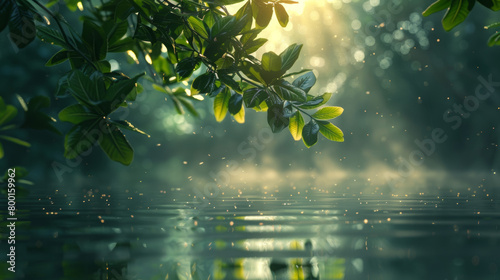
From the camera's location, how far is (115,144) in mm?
1827

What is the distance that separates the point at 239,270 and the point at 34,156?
16847 millimetres

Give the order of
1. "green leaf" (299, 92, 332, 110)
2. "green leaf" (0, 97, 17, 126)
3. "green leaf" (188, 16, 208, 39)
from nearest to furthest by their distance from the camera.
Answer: "green leaf" (0, 97, 17, 126) → "green leaf" (188, 16, 208, 39) → "green leaf" (299, 92, 332, 110)

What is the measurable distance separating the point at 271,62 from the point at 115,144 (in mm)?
846

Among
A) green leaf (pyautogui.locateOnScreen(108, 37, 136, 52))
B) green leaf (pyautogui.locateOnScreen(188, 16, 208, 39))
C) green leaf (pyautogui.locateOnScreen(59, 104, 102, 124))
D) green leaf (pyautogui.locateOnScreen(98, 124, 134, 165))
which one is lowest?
green leaf (pyautogui.locateOnScreen(98, 124, 134, 165))

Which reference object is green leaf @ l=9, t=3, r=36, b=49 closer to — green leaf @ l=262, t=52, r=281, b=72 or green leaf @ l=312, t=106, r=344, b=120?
green leaf @ l=262, t=52, r=281, b=72

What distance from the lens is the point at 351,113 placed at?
32062mm

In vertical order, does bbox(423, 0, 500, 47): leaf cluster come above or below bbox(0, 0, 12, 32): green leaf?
below

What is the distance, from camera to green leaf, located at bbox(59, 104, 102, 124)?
174 centimetres

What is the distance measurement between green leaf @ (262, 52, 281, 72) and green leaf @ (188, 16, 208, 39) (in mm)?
371

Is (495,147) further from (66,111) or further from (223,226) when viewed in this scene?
(66,111)

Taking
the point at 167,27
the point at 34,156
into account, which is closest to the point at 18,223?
the point at 167,27

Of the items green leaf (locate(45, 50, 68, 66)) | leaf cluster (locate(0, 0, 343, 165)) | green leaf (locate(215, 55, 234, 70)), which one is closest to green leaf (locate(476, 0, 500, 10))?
leaf cluster (locate(0, 0, 343, 165))

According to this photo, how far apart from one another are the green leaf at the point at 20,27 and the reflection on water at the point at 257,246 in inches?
41.5

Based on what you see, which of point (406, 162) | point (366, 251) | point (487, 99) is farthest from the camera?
point (406, 162)
